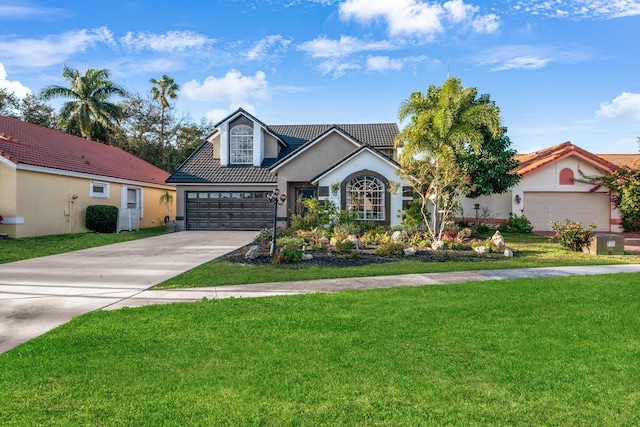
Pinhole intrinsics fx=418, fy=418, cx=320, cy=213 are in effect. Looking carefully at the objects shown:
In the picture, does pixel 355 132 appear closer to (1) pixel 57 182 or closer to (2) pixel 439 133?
(2) pixel 439 133

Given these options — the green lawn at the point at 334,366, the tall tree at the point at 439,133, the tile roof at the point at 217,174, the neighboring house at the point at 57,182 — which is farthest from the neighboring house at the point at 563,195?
the neighboring house at the point at 57,182

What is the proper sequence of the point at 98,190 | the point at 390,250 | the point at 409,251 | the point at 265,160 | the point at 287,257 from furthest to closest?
the point at 265,160 < the point at 98,190 < the point at 409,251 < the point at 390,250 < the point at 287,257

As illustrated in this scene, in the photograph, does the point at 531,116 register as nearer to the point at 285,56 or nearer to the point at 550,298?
the point at 285,56

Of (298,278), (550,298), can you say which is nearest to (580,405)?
(550,298)

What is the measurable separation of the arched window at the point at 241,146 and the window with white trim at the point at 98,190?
682 cm

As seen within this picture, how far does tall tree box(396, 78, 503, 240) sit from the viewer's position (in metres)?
15.6

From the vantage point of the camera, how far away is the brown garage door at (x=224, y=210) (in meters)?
23.5

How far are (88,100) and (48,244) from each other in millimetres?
22721

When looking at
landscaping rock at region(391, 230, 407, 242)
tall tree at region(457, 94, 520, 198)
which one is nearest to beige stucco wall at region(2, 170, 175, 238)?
landscaping rock at region(391, 230, 407, 242)

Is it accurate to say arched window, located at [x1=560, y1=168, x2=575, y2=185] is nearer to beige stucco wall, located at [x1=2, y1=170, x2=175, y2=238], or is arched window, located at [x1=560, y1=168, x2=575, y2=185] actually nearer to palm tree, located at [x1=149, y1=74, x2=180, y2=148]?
beige stucco wall, located at [x1=2, y1=170, x2=175, y2=238]

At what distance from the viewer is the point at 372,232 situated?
52.7 ft

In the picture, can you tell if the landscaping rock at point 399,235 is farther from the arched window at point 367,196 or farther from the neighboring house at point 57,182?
the neighboring house at point 57,182

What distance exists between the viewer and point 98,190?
22031mm

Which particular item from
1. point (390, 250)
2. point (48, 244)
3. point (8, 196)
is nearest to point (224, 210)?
point (48, 244)
